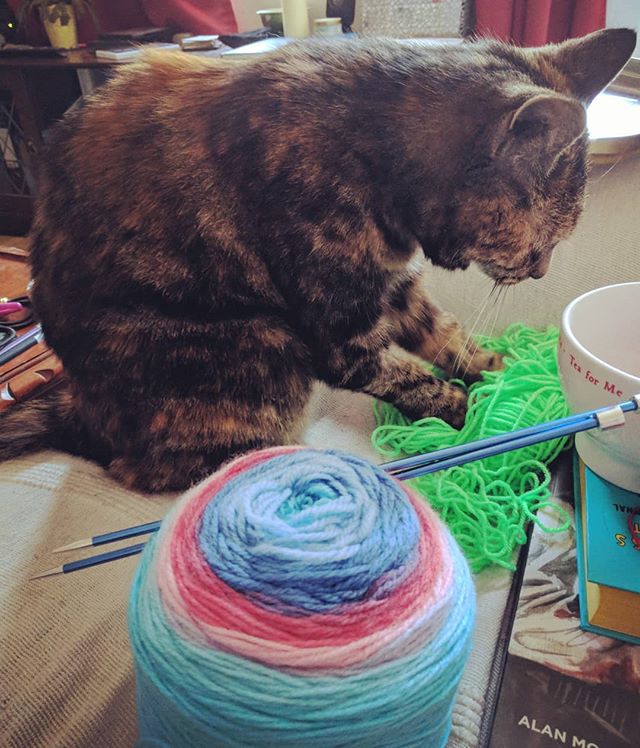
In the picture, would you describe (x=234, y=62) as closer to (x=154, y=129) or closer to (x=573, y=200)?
(x=154, y=129)

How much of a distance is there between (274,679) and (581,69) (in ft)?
2.63

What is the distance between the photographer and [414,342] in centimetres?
108

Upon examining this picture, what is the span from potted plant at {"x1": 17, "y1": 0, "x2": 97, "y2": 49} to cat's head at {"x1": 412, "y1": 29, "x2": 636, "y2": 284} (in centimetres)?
178

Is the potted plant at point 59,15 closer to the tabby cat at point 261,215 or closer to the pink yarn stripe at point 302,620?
the tabby cat at point 261,215

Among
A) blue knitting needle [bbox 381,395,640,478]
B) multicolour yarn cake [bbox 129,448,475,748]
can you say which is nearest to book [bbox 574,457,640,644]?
blue knitting needle [bbox 381,395,640,478]

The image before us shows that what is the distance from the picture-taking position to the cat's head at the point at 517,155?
2.29 ft

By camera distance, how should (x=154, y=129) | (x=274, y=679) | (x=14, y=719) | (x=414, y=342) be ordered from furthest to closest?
(x=414, y=342)
(x=154, y=129)
(x=14, y=719)
(x=274, y=679)

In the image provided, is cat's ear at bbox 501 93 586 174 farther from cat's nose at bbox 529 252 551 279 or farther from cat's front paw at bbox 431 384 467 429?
cat's front paw at bbox 431 384 467 429

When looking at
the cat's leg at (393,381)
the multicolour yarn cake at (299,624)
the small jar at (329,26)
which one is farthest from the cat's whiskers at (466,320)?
the small jar at (329,26)

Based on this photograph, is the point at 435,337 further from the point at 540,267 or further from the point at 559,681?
the point at 559,681

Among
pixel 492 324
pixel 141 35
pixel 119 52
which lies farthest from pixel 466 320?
pixel 141 35

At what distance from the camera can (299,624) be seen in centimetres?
34

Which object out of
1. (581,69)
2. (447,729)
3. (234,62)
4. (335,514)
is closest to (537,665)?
(447,729)

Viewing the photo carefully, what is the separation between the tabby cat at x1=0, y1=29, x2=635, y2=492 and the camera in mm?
758
